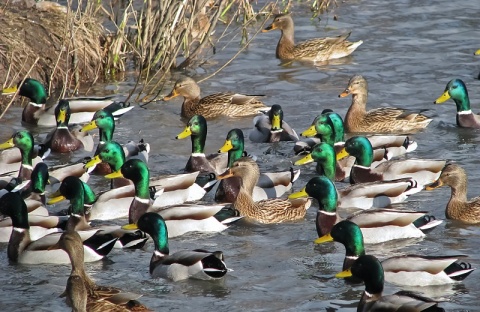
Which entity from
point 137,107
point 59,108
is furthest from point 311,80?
point 59,108

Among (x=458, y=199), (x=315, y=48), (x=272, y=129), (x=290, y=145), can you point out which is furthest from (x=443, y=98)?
(x=458, y=199)

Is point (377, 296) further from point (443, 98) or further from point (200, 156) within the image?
point (443, 98)

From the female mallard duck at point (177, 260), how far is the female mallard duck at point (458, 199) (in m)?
2.46

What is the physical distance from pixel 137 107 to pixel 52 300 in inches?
239

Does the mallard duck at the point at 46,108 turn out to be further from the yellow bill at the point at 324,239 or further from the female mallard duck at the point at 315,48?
the yellow bill at the point at 324,239

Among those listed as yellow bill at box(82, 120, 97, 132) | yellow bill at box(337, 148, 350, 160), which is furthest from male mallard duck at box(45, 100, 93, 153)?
yellow bill at box(337, 148, 350, 160)

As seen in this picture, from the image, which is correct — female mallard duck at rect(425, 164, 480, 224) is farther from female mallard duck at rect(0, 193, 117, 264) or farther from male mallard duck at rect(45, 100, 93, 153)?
male mallard duck at rect(45, 100, 93, 153)

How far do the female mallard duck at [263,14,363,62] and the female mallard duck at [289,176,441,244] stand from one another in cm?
675

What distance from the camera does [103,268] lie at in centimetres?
922

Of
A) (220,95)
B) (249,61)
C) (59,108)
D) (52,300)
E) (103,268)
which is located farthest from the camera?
(249,61)

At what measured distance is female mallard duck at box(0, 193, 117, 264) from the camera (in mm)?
9258

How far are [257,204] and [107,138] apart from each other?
2.50 meters

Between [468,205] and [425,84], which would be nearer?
[468,205]

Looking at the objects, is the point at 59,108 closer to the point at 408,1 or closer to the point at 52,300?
the point at 52,300
